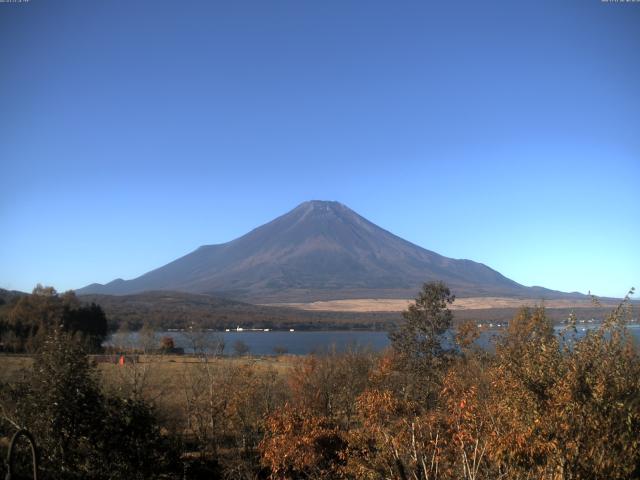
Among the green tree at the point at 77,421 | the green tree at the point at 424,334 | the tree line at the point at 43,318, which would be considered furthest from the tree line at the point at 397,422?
the tree line at the point at 43,318

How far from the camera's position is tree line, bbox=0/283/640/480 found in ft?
24.7

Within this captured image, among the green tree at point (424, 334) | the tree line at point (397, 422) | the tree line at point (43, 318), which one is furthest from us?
the tree line at point (43, 318)

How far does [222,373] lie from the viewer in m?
24.8

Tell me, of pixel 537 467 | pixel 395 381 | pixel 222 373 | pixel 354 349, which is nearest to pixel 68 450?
pixel 537 467

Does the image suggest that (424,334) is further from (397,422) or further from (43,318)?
(43,318)

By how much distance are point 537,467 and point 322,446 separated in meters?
9.13

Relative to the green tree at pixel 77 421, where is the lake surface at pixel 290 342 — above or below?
below

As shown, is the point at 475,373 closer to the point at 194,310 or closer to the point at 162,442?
Result: the point at 162,442

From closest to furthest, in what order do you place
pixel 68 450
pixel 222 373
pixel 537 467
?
pixel 537 467, pixel 68 450, pixel 222 373

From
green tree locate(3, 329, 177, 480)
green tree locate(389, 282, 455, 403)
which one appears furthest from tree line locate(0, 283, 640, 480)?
green tree locate(389, 282, 455, 403)

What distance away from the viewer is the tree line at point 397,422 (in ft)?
24.7

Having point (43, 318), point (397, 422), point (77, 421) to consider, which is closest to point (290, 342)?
point (43, 318)

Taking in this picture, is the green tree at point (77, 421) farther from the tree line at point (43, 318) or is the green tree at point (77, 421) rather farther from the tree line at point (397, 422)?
the tree line at point (43, 318)

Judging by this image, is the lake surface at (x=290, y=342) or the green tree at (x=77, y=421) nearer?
the green tree at (x=77, y=421)
